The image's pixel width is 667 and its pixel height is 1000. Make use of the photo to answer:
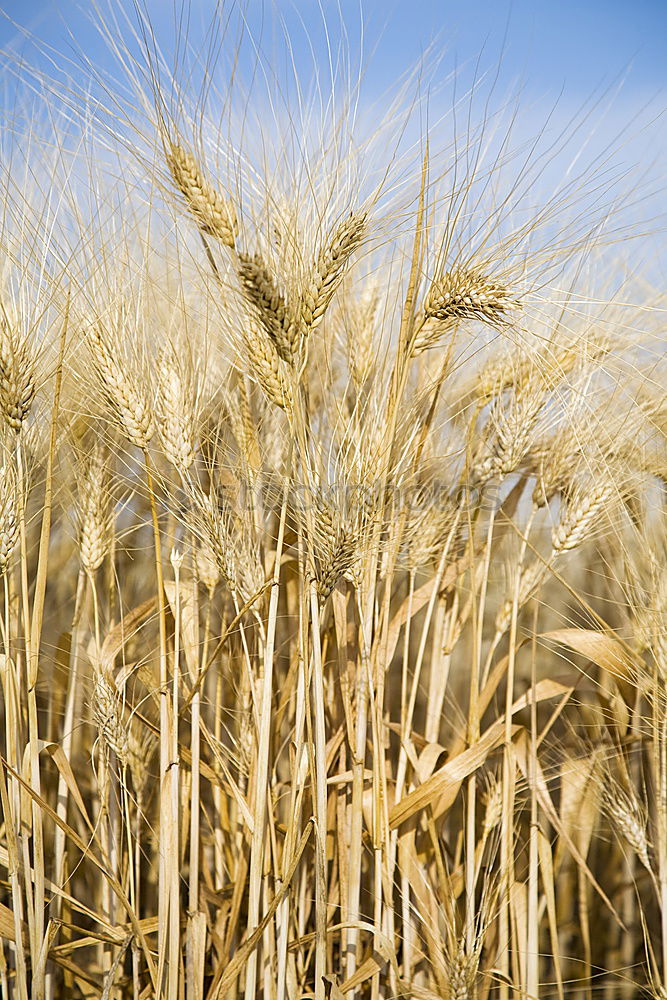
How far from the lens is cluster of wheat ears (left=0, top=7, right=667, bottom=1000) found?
32.4 inches

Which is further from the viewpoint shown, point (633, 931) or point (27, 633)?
point (633, 931)

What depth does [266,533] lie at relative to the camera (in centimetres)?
113

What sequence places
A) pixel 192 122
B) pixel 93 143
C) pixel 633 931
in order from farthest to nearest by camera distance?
pixel 633 931, pixel 93 143, pixel 192 122

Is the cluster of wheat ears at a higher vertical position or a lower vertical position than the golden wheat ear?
lower

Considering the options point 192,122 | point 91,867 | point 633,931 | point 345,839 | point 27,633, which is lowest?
point 633,931

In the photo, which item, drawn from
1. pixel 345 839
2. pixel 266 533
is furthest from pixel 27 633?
pixel 345 839

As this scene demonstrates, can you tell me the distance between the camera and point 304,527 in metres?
0.82

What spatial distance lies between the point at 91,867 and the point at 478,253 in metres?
1.12

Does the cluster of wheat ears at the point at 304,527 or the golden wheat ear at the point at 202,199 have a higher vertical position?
the golden wheat ear at the point at 202,199

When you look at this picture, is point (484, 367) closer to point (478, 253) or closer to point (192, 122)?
point (478, 253)

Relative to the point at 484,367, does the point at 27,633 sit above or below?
below

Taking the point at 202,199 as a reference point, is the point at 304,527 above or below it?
below

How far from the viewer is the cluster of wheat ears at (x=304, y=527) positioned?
0.82 m

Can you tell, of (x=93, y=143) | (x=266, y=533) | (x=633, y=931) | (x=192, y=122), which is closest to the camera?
(x=192, y=122)
